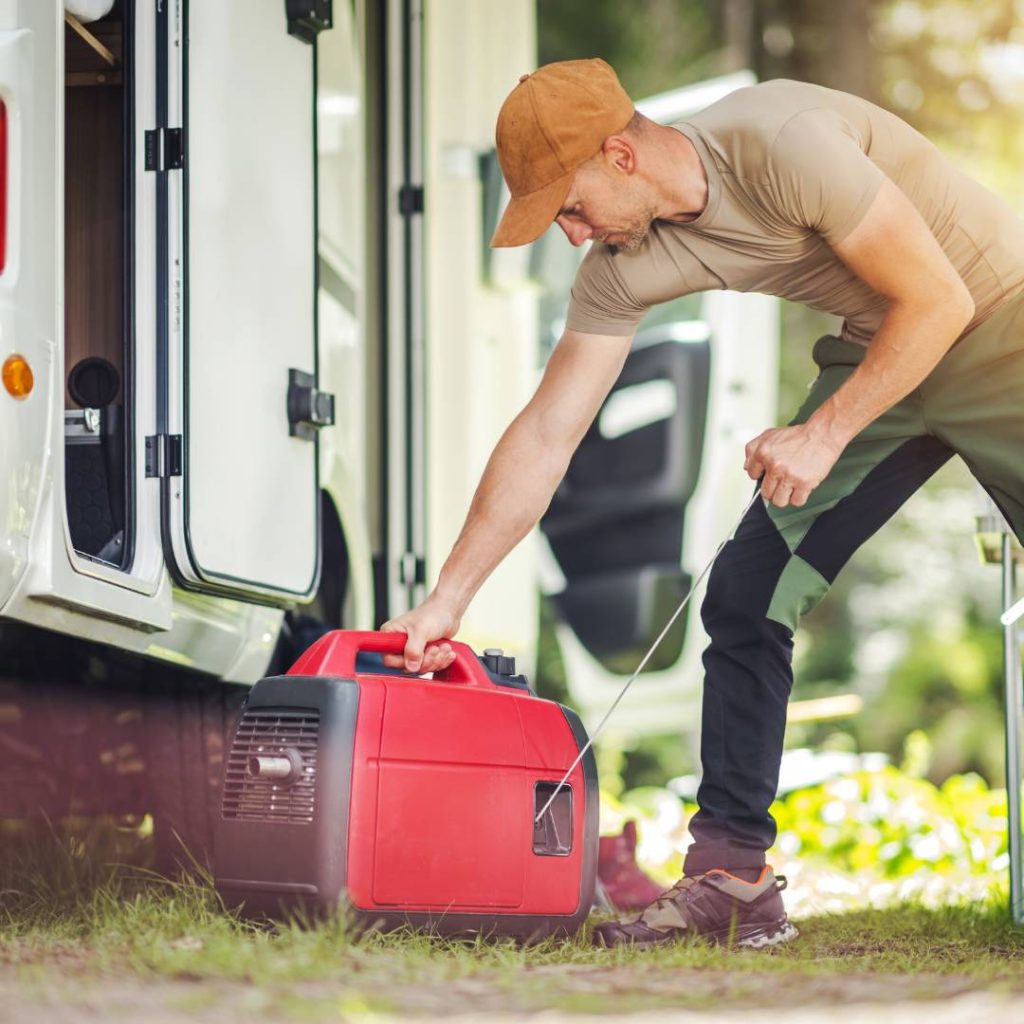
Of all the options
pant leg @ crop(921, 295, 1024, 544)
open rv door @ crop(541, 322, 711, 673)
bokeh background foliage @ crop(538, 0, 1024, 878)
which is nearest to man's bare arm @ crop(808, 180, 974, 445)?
pant leg @ crop(921, 295, 1024, 544)

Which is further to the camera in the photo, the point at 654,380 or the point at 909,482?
the point at 654,380

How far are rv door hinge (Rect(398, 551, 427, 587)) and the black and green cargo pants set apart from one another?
1152 millimetres

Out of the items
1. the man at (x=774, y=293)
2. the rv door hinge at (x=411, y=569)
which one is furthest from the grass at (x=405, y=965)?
the rv door hinge at (x=411, y=569)

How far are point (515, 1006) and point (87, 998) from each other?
47 cm

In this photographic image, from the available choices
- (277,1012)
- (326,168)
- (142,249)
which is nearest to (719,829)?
(277,1012)

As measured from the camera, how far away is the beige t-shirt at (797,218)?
254 centimetres

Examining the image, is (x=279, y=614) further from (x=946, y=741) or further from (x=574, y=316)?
(x=946, y=741)

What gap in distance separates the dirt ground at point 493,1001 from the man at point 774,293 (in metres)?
0.57

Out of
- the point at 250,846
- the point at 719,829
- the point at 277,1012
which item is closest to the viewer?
the point at 277,1012

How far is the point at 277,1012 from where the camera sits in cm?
180

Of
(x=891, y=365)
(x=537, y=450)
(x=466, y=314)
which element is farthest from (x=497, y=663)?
(x=466, y=314)

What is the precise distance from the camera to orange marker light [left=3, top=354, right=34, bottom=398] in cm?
240

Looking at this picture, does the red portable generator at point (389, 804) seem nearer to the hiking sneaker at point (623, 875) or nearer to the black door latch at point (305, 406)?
the black door latch at point (305, 406)

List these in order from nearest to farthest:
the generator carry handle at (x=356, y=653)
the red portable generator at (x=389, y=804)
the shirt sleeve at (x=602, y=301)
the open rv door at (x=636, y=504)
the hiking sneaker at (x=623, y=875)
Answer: the red portable generator at (x=389, y=804), the generator carry handle at (x=356, y=653), the shirt sleeve at (x=602, y=301), the hiking sneaker at (x=623, y=875), the open rv door at (x=636, y=504)
